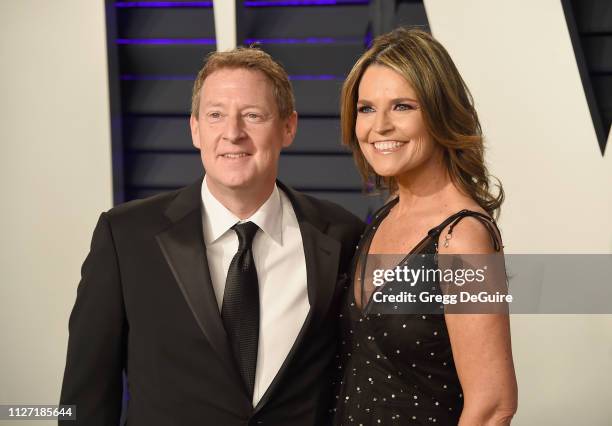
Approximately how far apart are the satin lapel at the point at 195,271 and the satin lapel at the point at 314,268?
192 mm

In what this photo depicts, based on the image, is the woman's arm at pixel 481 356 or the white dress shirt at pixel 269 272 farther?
the white dress shirt at pixel 269 272

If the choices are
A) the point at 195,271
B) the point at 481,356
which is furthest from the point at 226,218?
the point at 481,356

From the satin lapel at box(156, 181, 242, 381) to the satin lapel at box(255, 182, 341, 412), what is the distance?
19cm

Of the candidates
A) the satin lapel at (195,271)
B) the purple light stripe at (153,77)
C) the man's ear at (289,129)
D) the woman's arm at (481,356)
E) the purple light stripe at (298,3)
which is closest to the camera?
the woman's arm at (481,356)

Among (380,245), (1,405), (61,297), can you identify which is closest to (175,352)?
(380,245)

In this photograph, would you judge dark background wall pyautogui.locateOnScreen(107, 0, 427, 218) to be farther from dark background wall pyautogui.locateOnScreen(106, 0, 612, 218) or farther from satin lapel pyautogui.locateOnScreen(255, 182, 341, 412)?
satin lapel pyautogui.locateOnScreen(255, 182, 341, 412)

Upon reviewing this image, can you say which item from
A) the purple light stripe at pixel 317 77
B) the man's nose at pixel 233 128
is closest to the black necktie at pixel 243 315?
the man's nose at pixel 233 128

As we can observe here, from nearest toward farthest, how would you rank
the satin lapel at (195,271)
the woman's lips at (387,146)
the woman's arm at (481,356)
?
the woman's arm at (481,356), the satin lapel at (195,271), the woman's lips at (387,146)

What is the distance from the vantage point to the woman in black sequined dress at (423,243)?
196cm

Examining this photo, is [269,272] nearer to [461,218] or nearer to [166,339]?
[166,339]

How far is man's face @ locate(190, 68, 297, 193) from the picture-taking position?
7.18ft

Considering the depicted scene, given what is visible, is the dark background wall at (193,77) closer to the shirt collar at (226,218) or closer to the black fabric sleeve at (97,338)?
the shirt collar at (226,218)

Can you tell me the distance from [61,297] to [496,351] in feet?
9.38

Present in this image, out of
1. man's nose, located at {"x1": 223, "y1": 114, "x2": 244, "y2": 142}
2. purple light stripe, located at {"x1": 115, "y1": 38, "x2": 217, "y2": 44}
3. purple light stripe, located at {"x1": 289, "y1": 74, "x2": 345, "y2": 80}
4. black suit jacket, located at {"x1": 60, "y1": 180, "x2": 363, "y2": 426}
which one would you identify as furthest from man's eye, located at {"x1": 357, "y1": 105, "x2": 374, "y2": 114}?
purple light stripe, located at {"x1": 115, "y1": 38, "x2": 217, "y2": 44}
